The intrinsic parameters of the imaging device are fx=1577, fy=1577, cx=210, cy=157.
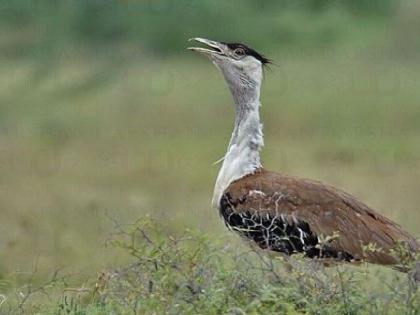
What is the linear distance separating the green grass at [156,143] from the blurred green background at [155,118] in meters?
0.02

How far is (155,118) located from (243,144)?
7464 millimetres

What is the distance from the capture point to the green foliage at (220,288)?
4.68 meters

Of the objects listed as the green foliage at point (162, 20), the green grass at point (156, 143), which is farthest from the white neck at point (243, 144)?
the green foliage at point (162, 20)

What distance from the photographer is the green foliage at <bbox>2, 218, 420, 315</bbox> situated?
4.68 meters

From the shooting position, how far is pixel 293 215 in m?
5.86

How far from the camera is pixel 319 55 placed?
1532 cm

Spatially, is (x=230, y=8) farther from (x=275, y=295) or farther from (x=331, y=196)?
(x=275, y=295)

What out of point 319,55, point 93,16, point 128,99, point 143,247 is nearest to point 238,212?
point 143,247

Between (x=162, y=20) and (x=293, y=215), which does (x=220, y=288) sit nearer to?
(x=293, y=215)

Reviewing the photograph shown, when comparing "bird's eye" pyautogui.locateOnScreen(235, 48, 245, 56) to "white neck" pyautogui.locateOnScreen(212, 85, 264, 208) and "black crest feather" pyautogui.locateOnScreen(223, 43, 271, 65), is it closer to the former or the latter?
"black crest feather" pyautogui.locateOnScreen(223, 43, 271, 65)

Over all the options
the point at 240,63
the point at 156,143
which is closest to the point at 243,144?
the point at 240,63

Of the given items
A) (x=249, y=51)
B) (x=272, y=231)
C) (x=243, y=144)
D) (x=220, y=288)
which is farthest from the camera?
(x=249, y=51)

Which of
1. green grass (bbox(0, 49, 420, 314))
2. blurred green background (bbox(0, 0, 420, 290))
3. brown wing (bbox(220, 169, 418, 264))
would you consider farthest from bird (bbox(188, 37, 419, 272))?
blurred green background (bbox(0, 0, 420, 290))

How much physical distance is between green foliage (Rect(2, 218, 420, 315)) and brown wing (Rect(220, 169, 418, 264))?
24.4 inches
